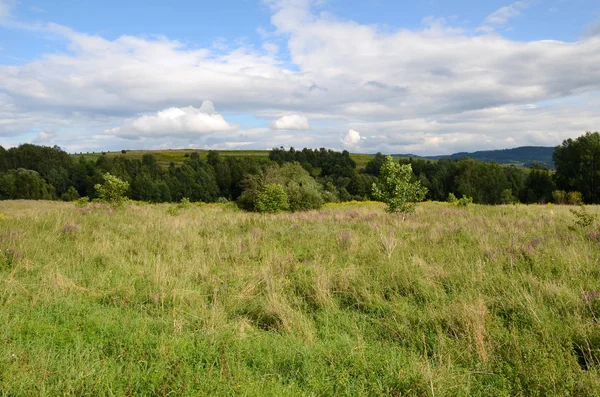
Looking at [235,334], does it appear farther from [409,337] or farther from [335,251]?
[335,251]

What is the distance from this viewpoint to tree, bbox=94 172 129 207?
57.4 ft

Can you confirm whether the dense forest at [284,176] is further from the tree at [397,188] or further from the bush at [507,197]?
the tree at [397,188]

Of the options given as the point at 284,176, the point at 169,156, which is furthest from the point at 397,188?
the point at 169,156

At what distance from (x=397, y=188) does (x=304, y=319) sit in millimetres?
11131

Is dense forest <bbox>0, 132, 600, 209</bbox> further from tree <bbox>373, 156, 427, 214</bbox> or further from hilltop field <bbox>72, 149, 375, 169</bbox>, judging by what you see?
tree <bbox>373, 156, 427, 214</bbox>

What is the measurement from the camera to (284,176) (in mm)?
40219

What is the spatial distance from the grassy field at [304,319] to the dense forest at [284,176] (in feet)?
99.5

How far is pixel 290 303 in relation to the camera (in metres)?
5.50

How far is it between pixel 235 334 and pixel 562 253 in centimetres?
631

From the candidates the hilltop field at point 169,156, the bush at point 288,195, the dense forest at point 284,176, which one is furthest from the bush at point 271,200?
the hilltop field at point 169,156

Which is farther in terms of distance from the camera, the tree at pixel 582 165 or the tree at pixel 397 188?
the tree at pixel 582 165

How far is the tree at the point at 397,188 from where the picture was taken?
15.0 metres

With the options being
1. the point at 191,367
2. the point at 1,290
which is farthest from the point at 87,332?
the point at 1,290

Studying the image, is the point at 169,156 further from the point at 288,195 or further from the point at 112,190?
the point at 112,190
